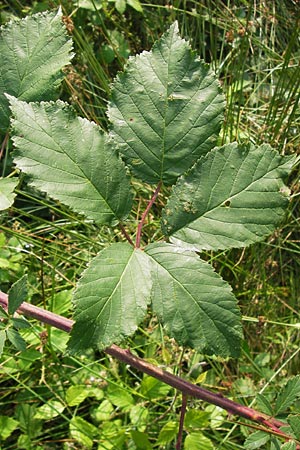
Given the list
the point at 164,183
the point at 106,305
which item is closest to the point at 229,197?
the point at 164,183

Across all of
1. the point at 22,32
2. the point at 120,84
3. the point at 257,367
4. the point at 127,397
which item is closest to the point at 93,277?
the point at 120,84

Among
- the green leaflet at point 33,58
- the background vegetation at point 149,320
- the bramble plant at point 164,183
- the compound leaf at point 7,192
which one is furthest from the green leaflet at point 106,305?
the background vegetation at point 149,320

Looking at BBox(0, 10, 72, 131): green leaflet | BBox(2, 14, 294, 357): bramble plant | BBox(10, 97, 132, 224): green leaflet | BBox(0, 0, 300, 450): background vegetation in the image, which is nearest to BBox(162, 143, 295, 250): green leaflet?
BBox(2, 14, 294, 357): bramble plant

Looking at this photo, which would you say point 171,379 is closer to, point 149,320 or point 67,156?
point 67,156

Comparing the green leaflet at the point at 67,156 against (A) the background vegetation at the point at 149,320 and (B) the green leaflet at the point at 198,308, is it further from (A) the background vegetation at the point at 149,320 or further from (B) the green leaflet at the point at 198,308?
(A) the background vegetation at the point at 149,320

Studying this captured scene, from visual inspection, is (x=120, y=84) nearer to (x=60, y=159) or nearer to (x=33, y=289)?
(x=60, y=159)

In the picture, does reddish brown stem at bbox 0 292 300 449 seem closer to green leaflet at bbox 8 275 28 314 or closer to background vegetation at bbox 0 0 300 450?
green leaflet at bbox 8 275 28 314
